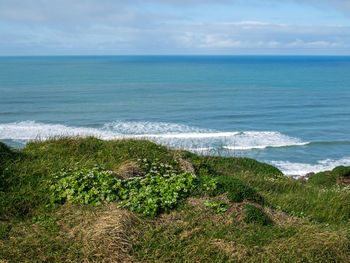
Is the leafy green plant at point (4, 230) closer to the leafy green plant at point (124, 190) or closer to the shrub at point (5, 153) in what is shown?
the leafy green plant at point (124, 190)

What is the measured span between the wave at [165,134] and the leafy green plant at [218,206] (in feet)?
66.7

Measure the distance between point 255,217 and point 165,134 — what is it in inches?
953

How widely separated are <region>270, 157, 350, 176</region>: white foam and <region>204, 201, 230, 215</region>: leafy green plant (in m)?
17.7

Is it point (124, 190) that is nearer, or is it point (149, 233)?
point (149, 233)

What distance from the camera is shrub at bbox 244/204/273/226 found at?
6.35m

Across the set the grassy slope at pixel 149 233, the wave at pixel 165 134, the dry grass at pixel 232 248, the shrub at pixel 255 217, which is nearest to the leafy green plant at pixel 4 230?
the grassy slope at pixel 149 233

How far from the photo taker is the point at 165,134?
1199 inches

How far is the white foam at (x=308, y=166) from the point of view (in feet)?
76.9

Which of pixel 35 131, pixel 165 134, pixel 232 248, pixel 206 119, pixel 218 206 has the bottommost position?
pixel 165 134

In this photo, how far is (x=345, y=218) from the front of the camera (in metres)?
8.25

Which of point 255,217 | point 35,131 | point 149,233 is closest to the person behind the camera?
point 149,233

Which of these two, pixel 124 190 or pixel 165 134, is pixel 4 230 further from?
pixel 165 134

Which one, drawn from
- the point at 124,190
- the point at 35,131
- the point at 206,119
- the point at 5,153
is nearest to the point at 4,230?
the point at 124,190

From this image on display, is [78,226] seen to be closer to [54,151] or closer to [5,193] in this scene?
[5,193]
